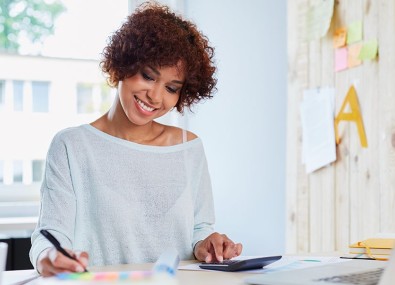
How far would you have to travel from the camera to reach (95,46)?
3.41 m

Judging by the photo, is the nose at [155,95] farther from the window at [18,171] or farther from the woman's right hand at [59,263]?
the window at [18,171]

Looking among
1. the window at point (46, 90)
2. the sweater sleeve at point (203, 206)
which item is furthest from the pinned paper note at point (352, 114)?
the window at point (46, 90)

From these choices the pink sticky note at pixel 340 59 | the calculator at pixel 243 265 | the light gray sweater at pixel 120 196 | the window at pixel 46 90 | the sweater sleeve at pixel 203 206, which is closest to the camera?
the calculator at pixel 243 265

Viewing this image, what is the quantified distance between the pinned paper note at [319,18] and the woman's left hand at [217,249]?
4.18ft

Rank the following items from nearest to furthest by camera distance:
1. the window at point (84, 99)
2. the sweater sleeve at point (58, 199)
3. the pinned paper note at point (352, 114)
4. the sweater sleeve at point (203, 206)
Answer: the sweater sleeve at point (58, 199) < the sweater sleeve at point (203, 206) < the pinned paper note at point (352, 114) < the window at point (84, 99)

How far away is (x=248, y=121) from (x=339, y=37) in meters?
0.76

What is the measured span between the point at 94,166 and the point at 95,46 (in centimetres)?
189

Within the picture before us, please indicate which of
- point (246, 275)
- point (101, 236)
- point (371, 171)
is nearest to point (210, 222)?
point (101, 236)

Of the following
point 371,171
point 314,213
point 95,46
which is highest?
point 95,46

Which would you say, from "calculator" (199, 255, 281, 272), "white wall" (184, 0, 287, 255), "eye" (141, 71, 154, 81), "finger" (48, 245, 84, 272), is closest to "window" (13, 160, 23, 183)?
"white wall" (184, 0, 287, 255)

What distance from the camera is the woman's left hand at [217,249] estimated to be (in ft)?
4.85

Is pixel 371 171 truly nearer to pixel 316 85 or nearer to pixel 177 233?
pixel 316 85

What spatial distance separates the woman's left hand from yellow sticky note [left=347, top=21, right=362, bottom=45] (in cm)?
113

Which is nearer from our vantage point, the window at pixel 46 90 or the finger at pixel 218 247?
the finger at pixel 218 247
